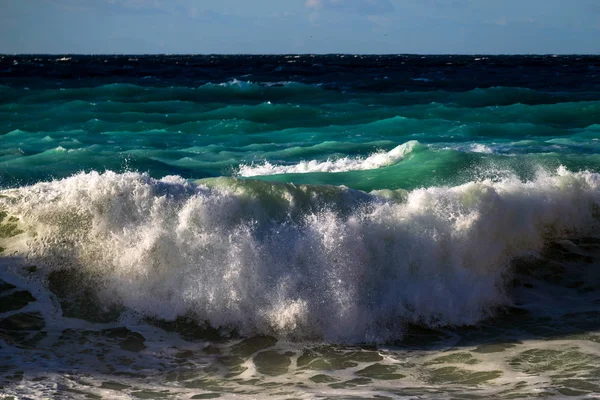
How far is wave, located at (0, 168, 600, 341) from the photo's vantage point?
22.2ft

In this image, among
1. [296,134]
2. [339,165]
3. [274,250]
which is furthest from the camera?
[296,134]

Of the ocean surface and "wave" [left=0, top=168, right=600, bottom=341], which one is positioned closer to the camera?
the ocean surface

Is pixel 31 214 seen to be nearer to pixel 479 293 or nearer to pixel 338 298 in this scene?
pixel 338 298

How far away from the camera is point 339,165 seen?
506 inches

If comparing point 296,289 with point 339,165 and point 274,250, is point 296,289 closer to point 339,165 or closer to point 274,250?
point 274,250

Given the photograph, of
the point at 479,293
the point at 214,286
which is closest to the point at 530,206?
the point at 479,293

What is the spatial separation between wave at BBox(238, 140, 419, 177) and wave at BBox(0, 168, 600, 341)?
4311mm

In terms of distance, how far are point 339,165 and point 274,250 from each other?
5.95 m

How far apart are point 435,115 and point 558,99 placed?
25.5 ft

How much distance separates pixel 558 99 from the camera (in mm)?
27906

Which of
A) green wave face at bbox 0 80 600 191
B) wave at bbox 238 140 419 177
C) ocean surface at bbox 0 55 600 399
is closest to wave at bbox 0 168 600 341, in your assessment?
ocean surface at bbox 0 55 600 399

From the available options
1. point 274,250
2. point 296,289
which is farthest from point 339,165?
point 296,289

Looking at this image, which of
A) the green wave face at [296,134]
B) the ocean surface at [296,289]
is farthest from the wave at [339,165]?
the ocean surface at [296,289]

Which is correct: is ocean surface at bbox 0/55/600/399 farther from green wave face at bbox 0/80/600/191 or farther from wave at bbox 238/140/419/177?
wave at bbox 238/140/419/177
